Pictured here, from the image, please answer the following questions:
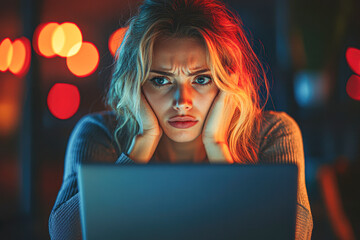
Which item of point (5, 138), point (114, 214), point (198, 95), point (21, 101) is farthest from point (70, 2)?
point (114, 214)

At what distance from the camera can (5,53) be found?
3.32 metres

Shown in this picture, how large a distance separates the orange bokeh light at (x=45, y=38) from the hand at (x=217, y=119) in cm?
276

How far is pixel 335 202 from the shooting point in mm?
2473

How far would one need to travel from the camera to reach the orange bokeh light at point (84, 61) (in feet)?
13.4

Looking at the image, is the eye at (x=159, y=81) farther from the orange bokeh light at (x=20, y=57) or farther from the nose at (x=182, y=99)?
the orange bokeh light at (x=20, y=57)

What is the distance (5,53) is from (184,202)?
3.16 meters

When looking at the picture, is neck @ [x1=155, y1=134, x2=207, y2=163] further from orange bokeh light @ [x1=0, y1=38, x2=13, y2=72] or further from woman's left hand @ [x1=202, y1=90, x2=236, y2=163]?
orange bokeh light @ [x1=0, y1=38, x2=13, y2=72]

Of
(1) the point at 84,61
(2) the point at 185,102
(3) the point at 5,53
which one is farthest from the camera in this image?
(1) the point at 84,61

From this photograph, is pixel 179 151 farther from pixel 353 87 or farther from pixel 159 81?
pixel 353 87

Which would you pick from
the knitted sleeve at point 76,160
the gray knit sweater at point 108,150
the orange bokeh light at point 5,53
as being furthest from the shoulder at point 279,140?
the orange bokeh light at point 5,53

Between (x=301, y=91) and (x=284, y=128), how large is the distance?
345cm

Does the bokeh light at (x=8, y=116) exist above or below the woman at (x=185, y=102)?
below

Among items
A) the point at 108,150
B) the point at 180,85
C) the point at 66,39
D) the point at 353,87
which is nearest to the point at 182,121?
the point at 180,85

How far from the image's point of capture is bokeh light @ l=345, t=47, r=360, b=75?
4.09m
